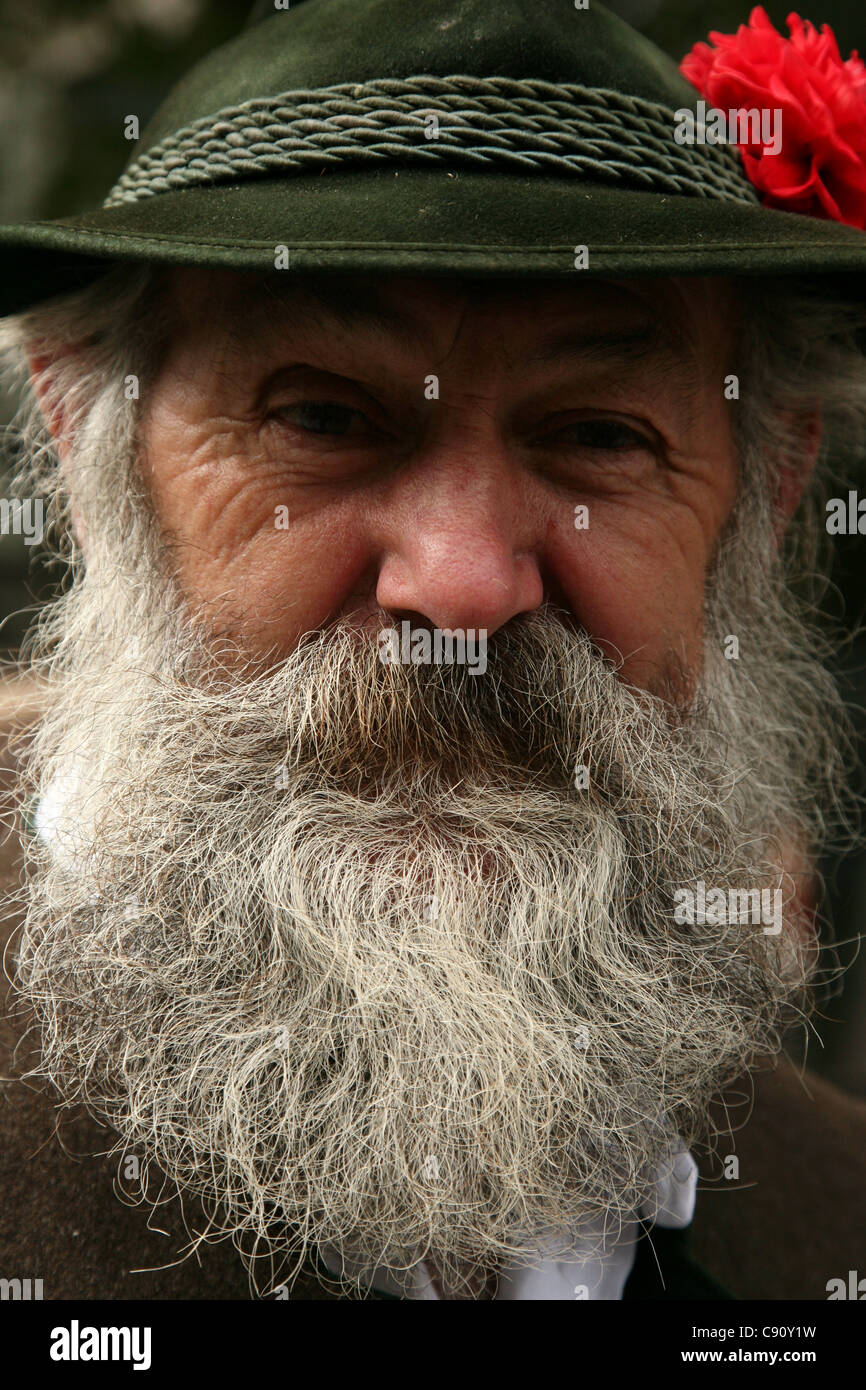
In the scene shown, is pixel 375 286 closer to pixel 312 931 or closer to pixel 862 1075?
pixel 312 931

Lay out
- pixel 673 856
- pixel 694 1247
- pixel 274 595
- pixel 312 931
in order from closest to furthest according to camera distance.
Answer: pixel 312 931
pixel 274 595
pixel 673 856
pixel 694 1247

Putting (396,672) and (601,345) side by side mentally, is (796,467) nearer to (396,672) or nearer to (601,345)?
(601,345)

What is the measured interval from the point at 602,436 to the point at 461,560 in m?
0.40

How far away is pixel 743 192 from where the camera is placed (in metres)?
1.65

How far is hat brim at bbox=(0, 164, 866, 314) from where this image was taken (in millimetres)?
1290

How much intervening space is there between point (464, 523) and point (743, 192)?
73 cm

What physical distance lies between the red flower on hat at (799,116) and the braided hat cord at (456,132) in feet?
0.88

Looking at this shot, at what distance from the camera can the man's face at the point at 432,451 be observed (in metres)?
1.45

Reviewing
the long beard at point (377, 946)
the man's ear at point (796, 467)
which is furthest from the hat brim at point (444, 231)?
the man's ear at point (796, 467)

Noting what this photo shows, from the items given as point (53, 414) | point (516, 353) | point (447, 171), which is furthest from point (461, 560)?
point (53, 414)

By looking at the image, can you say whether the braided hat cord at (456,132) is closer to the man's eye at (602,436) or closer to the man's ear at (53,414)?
the man's eye at (602,436)

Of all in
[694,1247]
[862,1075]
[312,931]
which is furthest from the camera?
[862,1075]

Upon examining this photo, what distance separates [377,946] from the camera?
1423 millimetres

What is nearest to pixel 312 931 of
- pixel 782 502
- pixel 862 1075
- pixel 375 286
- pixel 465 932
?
pixel 465 932
